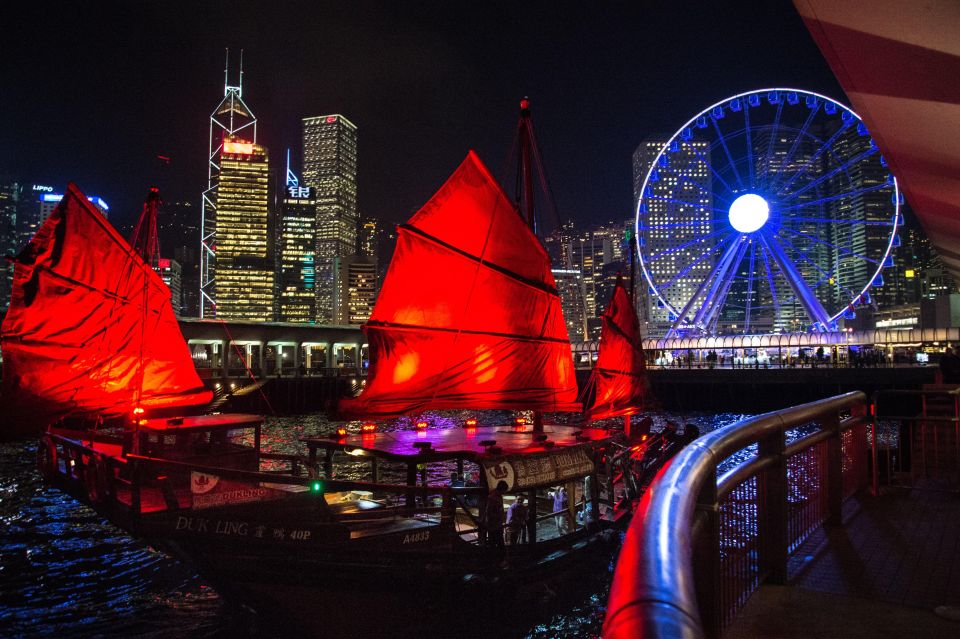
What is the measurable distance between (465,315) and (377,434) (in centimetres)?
415

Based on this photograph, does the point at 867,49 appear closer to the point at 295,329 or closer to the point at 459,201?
the point at 459,201

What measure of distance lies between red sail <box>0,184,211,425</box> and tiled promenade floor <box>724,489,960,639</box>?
16757 millimetres

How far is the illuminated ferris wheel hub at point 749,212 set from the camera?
54375 millimetres

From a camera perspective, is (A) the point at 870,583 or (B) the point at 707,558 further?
(A) the point at 870,583

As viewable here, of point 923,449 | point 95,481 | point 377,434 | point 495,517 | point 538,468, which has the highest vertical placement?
point 923,449

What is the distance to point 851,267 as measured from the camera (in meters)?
146

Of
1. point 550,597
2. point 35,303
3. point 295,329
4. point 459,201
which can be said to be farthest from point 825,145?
point 295,329

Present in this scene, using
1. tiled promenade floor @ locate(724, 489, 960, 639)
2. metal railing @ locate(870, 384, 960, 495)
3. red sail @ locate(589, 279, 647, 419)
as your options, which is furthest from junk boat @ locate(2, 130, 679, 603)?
tiled promenade floor @ locate(724, 489, 960, 639)

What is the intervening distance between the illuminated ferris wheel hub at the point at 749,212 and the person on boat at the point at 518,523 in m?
48.2

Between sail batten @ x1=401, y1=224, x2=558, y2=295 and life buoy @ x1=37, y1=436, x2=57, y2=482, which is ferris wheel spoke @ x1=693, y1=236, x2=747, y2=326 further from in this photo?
life buoy @ x1=37, y1=436, x2=57, y2=482

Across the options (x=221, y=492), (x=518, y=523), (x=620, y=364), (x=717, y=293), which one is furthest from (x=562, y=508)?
(x=717, y=293)

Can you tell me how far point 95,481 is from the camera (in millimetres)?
12977

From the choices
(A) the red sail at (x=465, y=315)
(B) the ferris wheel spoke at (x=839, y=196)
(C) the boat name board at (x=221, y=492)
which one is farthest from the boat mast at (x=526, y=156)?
(B) the ferris wheel spoke at (x=839, y=196)

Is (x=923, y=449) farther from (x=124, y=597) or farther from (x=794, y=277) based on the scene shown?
(x=794, y=277)
